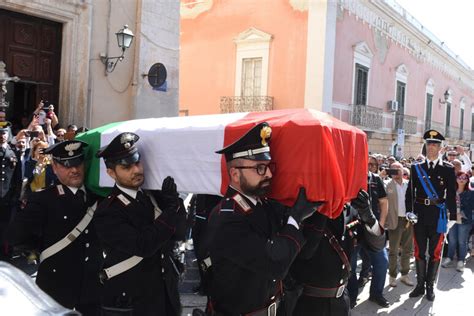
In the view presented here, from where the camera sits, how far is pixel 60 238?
9.96 feet

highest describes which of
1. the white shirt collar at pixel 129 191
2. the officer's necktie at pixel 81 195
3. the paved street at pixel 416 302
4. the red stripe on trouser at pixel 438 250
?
the white shirt collar at pixel 129 191

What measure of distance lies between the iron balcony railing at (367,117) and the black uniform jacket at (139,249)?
15151mm

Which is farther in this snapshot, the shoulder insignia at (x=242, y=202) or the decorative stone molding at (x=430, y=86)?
the decorative stone molding at (x=430, y=86)

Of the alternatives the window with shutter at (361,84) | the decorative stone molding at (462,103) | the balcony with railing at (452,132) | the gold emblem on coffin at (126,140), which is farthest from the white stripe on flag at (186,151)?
the decorative stone molding at (462,103)

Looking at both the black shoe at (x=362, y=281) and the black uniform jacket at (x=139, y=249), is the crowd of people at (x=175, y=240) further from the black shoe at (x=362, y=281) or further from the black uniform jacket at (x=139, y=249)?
the black shoe at (x=362, y=281)

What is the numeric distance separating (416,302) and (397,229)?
3.62 ft

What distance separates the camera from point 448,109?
2741 cm

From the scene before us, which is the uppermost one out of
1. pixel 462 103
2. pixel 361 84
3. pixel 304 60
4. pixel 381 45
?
pixel 381 45

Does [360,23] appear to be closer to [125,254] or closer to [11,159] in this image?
[11,159]

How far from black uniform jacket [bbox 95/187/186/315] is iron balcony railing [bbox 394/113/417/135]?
19.0 metres

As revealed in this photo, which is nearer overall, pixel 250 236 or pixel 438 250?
pixel 250 236

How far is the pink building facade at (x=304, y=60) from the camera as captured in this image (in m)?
15.3

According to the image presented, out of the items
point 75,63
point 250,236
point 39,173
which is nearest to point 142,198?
point 250,236

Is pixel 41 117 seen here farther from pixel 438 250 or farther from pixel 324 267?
pixel 438 250
